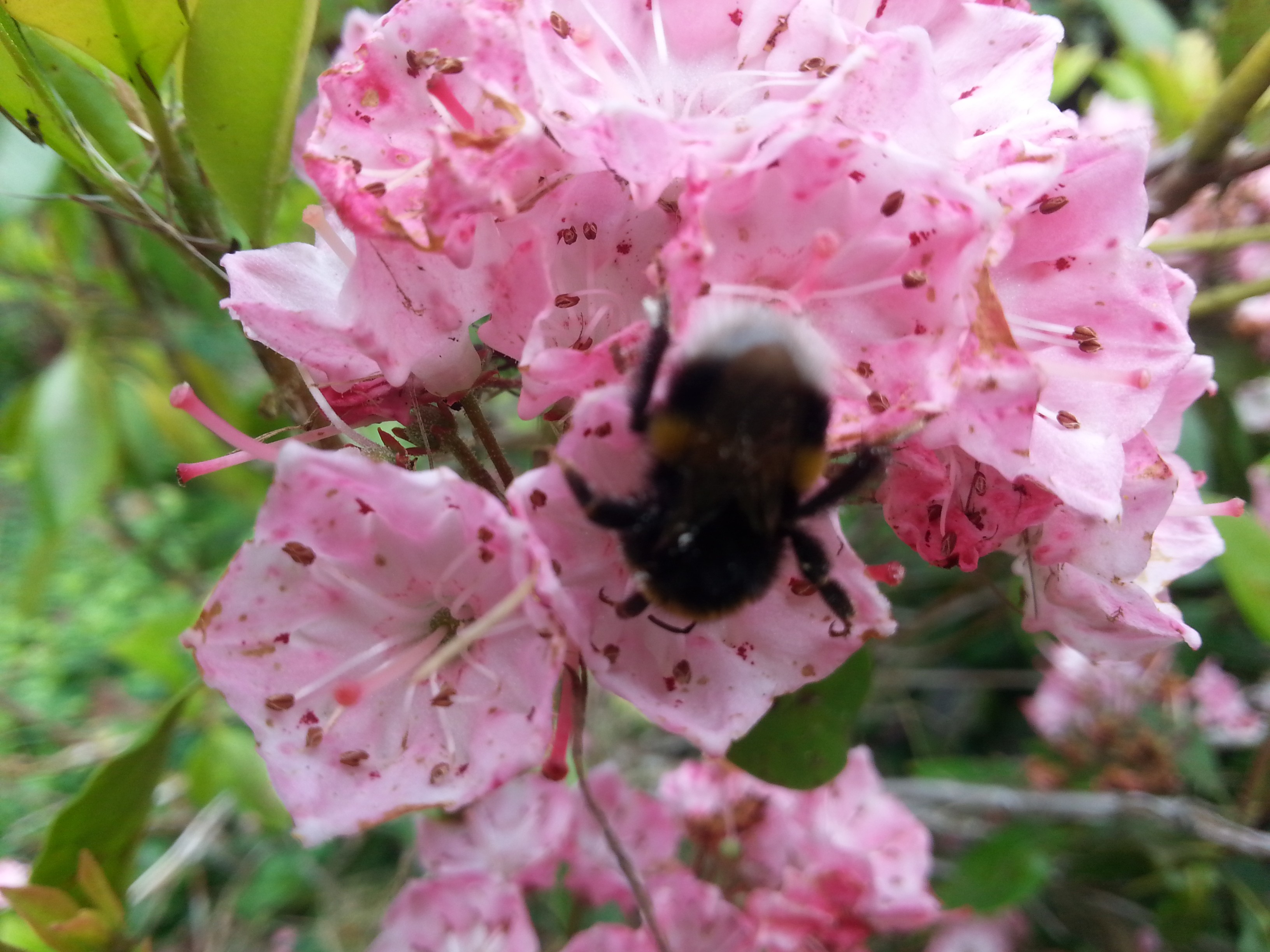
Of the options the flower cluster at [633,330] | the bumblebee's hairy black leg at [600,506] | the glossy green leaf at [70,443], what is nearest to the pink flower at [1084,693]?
the flower cluster at [633,330]

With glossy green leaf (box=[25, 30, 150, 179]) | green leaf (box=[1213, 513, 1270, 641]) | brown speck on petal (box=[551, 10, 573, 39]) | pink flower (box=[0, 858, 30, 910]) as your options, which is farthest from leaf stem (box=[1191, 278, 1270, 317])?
pink flower (box=[0, 858, 30, 910])

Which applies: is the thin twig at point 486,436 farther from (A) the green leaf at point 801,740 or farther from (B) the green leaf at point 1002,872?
(B) the green leaf at point 1002,872

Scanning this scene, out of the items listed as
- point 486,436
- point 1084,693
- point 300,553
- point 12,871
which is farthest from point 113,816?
point 1084,693

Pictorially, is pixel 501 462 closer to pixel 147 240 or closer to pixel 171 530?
pixel 147 240

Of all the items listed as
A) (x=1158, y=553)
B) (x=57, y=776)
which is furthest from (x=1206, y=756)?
(x=57, y=776)

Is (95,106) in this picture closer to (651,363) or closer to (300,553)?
(300,553)

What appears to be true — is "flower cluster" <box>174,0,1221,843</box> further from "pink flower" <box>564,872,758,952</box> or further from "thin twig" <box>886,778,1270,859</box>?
"thin twig" <box>886,778,1270,859</box>
